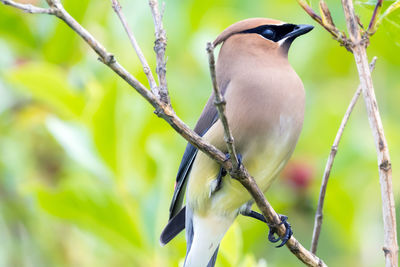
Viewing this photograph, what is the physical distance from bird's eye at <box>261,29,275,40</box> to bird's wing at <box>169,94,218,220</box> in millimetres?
406

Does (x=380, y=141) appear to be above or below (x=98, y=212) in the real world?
above

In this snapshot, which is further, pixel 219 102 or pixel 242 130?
pixel 242 130

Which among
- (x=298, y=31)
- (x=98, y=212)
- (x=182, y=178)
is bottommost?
(x=98, y=212)

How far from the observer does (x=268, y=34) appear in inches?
131

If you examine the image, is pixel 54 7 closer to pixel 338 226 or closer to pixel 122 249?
pixel 122 249

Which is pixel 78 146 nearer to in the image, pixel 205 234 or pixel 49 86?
pixel 49 86

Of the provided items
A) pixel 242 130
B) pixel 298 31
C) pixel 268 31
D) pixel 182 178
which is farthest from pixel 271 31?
pixel 182 178

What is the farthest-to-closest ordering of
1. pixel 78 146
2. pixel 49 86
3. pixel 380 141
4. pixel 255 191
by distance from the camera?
pixel 49 86 < pixel 78 146 < pixel 255 191 < pixel 380 141

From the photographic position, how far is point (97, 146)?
11.5 feet

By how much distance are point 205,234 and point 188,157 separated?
0.37 metres

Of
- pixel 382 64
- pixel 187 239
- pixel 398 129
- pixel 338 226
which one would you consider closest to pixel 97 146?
pixel 187 239

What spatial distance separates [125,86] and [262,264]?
149 cm

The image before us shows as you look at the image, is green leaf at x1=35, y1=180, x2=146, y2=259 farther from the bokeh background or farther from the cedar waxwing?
the cedar waxwing

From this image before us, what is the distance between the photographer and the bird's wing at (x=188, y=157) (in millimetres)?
3180
